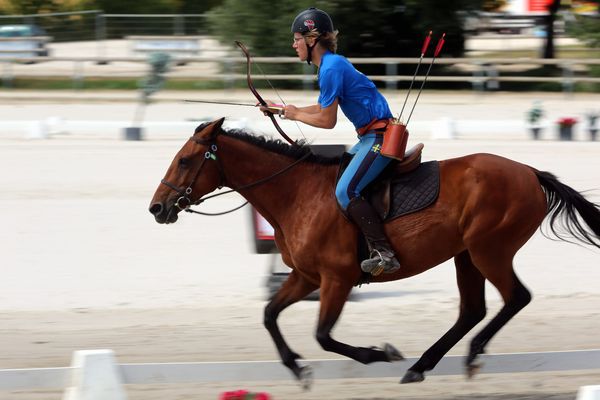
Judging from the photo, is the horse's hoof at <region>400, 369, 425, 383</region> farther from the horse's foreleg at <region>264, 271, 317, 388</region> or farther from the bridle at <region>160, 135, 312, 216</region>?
the bridle at <region>160, 135, 312, 216</region>

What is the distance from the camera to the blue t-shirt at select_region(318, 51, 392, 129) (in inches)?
232

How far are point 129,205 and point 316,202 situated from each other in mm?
6565

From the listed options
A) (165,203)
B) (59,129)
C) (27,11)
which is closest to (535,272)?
(165,203)

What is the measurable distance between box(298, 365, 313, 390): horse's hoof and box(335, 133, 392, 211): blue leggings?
0.97 m

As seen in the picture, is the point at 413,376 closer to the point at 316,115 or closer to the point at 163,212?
the point at 316,115

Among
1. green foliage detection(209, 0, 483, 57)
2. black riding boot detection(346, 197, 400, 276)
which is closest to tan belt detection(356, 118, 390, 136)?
black riding boot detection(346, 197, 400, 276)

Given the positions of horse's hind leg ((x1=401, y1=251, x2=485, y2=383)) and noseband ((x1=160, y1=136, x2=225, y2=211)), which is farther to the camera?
horse's hind leg ((x1=401, y1=251, x2=485, y2=383))

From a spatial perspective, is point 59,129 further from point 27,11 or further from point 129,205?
point 27,11

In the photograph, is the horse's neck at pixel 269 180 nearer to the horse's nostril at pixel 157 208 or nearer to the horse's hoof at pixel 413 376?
the horse's nostril at pixel 157 208

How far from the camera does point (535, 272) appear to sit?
378 inches

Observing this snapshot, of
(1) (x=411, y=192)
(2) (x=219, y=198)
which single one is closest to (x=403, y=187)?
(1) (x=411, y=192)

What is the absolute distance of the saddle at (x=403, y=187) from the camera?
612cm

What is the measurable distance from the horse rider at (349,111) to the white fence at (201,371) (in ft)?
2.04

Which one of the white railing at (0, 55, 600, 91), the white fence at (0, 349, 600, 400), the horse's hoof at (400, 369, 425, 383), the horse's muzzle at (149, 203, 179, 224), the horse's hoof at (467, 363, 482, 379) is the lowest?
the white railing at (0, 55, 600, 91)
